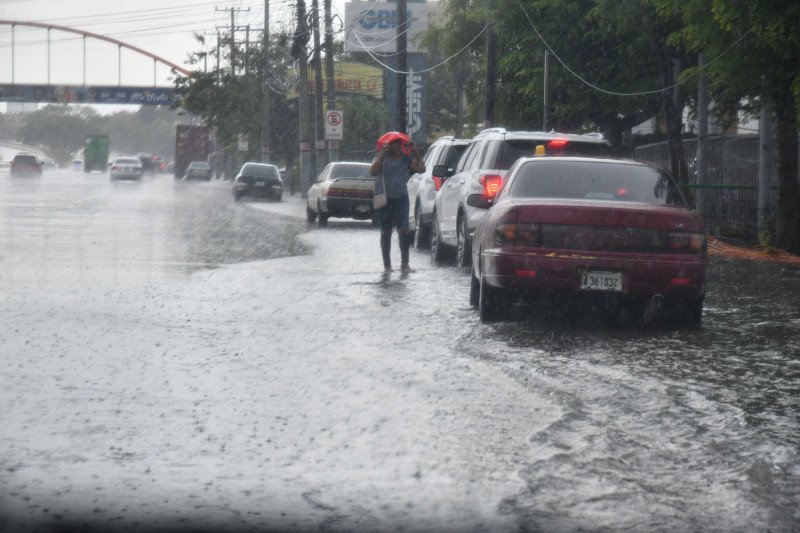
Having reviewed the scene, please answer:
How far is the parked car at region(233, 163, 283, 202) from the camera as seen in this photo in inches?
1786

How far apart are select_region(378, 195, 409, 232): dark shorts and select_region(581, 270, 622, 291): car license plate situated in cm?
580

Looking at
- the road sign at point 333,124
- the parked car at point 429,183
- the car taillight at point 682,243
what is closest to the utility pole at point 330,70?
the road sign at point 333,124

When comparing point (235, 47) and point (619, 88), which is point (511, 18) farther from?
point (235, 47)

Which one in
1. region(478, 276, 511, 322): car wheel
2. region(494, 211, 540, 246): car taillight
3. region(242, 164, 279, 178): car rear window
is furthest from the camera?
region(242, 164, 279, 178): car rear window

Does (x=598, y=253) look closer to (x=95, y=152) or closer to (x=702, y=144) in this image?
(x=702, y=144)

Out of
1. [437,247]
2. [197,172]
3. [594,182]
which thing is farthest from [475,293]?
[197,172]

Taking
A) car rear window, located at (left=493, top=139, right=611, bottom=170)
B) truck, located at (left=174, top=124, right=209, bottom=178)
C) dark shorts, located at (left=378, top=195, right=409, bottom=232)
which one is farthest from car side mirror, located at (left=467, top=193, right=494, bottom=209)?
truck, located at (left=174, top=124, right=209, bottom=178)

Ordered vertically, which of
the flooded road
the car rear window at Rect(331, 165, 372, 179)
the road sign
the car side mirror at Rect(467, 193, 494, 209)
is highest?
the road sign

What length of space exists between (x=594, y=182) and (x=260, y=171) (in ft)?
117

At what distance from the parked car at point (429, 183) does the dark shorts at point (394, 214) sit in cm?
320

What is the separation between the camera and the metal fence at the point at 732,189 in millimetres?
22094

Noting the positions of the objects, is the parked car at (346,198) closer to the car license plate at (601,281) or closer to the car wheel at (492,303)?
the car wheel at (492,303)

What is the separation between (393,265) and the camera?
17.3 meters

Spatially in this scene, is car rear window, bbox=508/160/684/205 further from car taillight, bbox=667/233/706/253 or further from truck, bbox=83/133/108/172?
truck, bbox=83/133/108/172
